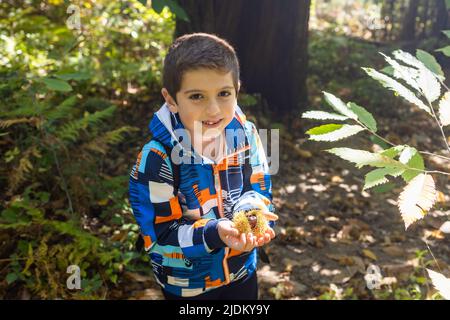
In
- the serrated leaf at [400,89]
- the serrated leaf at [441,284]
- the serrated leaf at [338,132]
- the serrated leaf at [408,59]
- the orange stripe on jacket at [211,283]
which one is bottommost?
the orange stripe on jacket at [211,283]

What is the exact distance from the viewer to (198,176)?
206 cm

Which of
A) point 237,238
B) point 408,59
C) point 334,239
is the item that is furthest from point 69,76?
point 334,239

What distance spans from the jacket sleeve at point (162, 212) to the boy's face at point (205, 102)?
0.18m

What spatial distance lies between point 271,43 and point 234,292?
3736mm

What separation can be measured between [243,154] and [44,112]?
2.29 metres

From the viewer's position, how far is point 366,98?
6258 millimetres

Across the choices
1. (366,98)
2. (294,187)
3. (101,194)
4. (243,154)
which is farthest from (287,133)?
(243,154)

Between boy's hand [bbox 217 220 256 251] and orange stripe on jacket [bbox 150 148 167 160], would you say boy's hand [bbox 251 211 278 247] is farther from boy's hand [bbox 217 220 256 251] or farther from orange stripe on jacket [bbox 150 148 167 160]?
orange stripe on jacket [bbox 150 148 167 160]

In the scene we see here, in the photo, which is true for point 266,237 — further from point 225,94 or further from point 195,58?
point 195,58

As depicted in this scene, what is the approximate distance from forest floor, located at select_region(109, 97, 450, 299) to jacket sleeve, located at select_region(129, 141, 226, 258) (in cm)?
144

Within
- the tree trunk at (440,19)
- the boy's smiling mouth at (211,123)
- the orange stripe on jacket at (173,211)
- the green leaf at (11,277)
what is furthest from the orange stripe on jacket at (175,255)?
the tree trunk at (440,19)

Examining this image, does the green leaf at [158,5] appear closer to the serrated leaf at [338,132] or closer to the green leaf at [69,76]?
the green leaf at [69,76]

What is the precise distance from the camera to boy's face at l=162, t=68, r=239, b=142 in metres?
1.94

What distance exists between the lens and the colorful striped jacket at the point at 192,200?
6.52ft
